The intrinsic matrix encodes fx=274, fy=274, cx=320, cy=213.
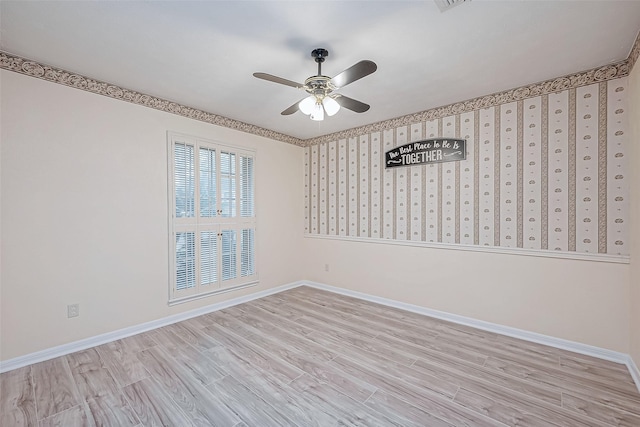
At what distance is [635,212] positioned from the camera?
2289 mm

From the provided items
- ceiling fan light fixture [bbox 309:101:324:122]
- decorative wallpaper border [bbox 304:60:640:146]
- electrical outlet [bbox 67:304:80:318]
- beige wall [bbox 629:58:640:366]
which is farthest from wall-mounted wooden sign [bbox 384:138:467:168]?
electrical outlet [bbox 67:304:80:318]

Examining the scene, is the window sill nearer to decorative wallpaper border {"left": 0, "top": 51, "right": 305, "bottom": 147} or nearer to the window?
the window

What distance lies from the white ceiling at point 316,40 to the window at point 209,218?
3.01 ft

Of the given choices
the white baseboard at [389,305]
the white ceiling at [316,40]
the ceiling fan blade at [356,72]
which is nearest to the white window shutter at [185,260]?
the white baseboard at [389,305]

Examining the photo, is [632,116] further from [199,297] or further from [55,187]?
[55,187]

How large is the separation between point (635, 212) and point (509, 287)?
1.23 meters

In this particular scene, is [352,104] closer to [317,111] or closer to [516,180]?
[317,111]

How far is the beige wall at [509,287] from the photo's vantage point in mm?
2545

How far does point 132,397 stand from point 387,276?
10.2ft

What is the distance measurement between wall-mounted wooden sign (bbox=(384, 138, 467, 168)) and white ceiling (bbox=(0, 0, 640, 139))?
0.63m

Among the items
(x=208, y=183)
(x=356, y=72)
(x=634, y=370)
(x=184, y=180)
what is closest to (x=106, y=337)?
(x=184, y=180)

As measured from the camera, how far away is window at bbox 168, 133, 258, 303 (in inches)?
135

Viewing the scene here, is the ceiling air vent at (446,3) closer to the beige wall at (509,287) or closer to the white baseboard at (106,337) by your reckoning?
the beige wall at (509,287)

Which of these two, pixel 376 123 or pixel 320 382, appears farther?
pixel 376 123
